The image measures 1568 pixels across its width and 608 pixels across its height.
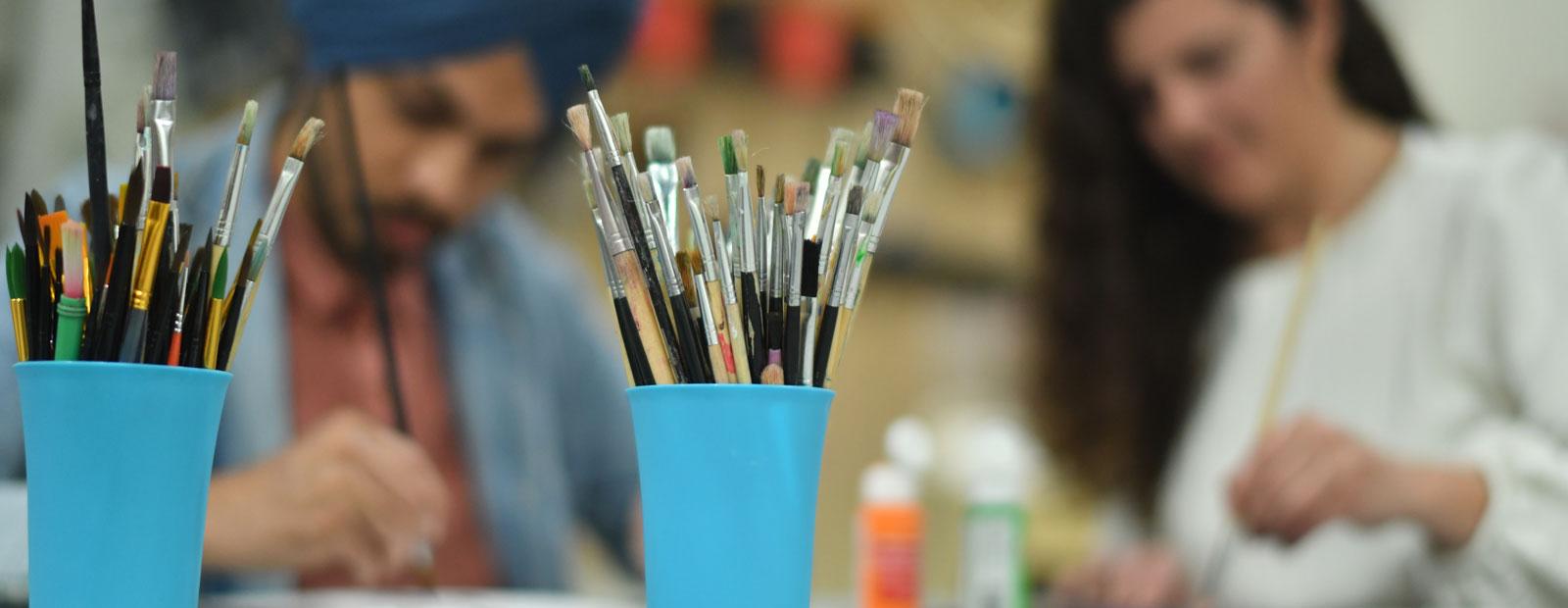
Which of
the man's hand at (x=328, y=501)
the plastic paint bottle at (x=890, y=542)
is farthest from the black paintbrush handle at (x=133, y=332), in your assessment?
the plastic paint bottle at (x=890, y=542)

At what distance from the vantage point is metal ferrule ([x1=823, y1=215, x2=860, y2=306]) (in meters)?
0.29

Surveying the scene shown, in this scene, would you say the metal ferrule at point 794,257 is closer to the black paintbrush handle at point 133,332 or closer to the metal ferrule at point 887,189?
the metal ferrule at point 887,189

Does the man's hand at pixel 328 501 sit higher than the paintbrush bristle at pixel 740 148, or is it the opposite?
the paintbrush bristle at pixel 740 148

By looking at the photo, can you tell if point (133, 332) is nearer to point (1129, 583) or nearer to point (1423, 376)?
point (1129, 583)

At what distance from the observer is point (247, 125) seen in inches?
11.3

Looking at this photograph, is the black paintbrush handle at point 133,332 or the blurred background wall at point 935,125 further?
the blurred background wall at point 935,125

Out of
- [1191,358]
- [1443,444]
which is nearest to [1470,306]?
[1443,444]

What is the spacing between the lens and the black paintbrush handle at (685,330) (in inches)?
11.3

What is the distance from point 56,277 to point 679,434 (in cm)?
15

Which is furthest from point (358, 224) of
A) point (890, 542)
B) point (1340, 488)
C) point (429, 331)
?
point (1340, 488)

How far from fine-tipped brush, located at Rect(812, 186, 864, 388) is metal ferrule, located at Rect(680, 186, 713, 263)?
0.03 m

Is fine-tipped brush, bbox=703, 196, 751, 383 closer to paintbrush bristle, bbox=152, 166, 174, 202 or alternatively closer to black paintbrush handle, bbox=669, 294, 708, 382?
black paintbrush handle, bbox=669, 294, 708, 382

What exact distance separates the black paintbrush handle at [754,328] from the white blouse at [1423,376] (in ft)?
1.75

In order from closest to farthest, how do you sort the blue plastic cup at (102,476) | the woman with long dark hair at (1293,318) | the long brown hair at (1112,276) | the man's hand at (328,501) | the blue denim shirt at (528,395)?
the blue plastic cup at (102,476), the man's hand at (328,501), the woman with long dark hair at (1293,318), the blue denim shirt at (528,395), the long brown hair at (1112,276)
